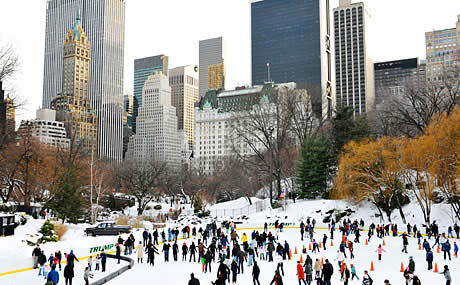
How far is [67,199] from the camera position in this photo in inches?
1560

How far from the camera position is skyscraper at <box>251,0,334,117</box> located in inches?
6747

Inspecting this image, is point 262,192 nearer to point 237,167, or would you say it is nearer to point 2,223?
point 237,167

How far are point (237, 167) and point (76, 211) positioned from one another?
1235 inches

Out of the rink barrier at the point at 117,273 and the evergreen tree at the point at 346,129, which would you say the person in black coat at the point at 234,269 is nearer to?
the rink barrier at the point at 117,273

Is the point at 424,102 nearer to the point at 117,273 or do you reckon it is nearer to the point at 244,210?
the point at 244,210

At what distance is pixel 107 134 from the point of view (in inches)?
7643

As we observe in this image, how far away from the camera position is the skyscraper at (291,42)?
17138cm

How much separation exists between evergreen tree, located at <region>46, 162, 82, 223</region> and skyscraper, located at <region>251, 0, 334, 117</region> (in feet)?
451

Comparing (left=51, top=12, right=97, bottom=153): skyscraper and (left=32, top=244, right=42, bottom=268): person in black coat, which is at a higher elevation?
(left=51, top=12, right=97, bottom=153): skyscraper

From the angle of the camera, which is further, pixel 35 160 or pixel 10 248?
pixel 35 160

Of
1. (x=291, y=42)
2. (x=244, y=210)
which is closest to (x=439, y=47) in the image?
(x=291, y=42)

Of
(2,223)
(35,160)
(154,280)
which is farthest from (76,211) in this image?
(154,280)

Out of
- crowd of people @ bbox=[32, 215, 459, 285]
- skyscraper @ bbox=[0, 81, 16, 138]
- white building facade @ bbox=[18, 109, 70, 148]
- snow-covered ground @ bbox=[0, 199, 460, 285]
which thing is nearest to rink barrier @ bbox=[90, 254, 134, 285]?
snow-covered ground @ bbox=[0, 199, 460, 285]

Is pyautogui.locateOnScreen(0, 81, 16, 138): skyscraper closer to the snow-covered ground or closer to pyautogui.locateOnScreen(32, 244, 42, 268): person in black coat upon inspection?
the snow-covered ground
